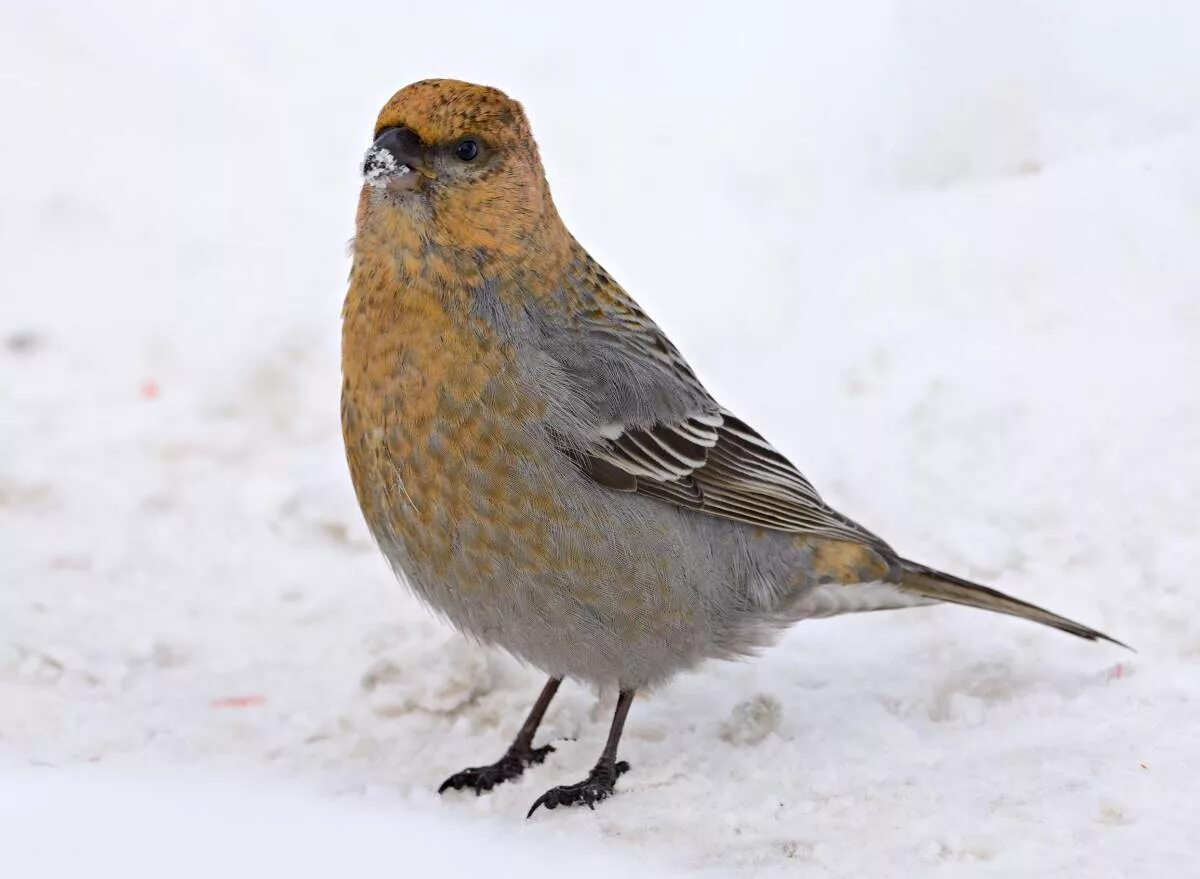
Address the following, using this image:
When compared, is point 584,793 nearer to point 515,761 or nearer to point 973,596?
point 515,761

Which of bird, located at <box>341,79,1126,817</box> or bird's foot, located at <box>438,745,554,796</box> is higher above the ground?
bird, located at <box>341,79,1126,817</box>

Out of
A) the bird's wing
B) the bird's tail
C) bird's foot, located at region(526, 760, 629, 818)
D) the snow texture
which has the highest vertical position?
the snow texture

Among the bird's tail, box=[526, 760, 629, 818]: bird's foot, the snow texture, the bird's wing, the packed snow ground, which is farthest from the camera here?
the bird's tail

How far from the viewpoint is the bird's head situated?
12.8 feet

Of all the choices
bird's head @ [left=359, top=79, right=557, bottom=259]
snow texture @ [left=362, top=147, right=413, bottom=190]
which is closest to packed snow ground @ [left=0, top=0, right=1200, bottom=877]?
bird's head @ [left=359, top=79, right=557, bottom=259]

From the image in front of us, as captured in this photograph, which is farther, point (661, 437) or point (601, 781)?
point (661, 437)

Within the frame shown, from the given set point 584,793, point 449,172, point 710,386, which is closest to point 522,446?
point 449,172

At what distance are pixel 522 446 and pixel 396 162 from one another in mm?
783

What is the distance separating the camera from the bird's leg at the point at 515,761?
4129 mm

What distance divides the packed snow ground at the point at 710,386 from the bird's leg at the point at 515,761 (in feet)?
0.27

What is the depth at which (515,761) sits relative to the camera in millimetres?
4266

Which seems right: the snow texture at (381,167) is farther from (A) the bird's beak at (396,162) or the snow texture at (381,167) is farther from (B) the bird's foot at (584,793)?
(B) the bird's foot at (584,793)

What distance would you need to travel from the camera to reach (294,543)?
17.7 feet

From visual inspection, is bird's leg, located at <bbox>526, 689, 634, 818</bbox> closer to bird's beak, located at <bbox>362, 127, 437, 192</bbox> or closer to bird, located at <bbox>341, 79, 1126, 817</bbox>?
bird, located at <bbox>341, 79, 1126, 817</bbox>
